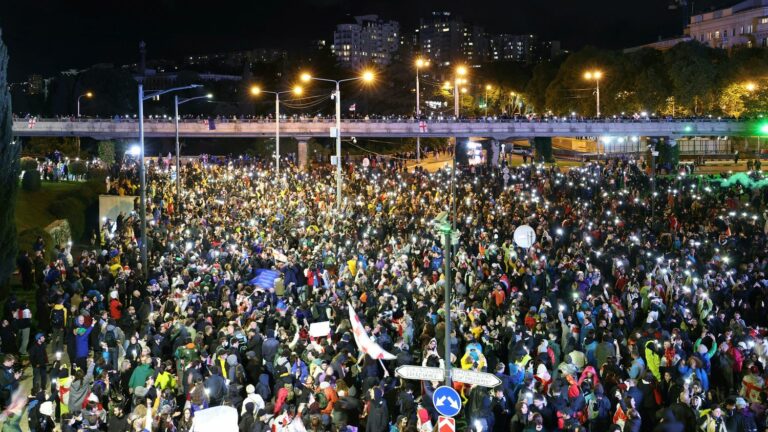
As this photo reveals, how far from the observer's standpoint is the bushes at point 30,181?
1489 inches

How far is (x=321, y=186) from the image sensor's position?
3981cm

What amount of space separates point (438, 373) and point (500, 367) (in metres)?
2.08

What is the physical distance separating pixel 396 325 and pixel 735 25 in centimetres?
10127

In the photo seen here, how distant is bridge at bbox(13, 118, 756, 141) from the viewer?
62.5 m

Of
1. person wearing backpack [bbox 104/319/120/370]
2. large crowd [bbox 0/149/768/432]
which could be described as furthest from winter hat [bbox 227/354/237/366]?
person wearing backpack [bbox 104/319/120/370]

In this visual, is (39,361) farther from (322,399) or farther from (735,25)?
(735,25)

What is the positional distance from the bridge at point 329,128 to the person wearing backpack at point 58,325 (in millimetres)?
45814

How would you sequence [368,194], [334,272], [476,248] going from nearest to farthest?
[334,272], [476,248], [368,194]

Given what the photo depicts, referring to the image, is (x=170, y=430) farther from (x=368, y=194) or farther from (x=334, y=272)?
(x=368, y=194)

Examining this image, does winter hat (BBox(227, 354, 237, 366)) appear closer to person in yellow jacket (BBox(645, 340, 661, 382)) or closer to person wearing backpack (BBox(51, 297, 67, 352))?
person wearing backpack (BBox(51, 297, 67, 352))

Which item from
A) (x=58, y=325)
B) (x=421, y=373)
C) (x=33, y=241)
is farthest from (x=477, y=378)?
(x=33, y=241)

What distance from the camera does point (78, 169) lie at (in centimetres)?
4691

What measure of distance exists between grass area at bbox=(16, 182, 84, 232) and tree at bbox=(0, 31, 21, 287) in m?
10.2

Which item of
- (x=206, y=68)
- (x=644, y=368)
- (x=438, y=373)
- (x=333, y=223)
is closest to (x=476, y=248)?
(x=333, y=223)
